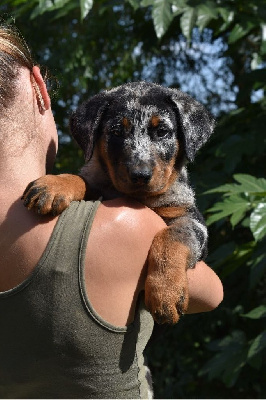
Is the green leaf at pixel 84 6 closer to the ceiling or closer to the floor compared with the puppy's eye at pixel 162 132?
closer to the ceiling

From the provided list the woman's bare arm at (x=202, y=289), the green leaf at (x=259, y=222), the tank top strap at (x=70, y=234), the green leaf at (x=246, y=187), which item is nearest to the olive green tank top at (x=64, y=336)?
the tank top strap at (x=70, y=234)

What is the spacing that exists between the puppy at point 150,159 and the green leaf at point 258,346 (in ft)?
2.82

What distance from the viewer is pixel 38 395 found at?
221cm

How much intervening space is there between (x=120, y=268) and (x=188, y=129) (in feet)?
2.93

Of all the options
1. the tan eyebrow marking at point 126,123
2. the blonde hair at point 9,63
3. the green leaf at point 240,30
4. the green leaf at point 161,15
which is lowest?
the green leaf at point 240,30

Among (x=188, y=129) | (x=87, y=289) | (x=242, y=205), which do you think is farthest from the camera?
(x=242, y=205)

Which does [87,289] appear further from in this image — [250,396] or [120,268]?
[250,396]

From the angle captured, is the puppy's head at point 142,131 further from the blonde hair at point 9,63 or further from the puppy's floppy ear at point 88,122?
the blonde hair at point 9,63

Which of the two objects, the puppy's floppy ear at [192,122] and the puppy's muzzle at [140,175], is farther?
the puppy's floppy ear at [192,122]

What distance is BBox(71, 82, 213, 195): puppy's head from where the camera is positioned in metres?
2.59

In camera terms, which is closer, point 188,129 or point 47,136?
point 47,136

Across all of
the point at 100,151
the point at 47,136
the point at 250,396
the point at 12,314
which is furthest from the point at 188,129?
the point at 250,396

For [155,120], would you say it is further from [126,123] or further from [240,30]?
[240,30]

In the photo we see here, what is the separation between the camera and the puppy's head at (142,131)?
8.48ft
